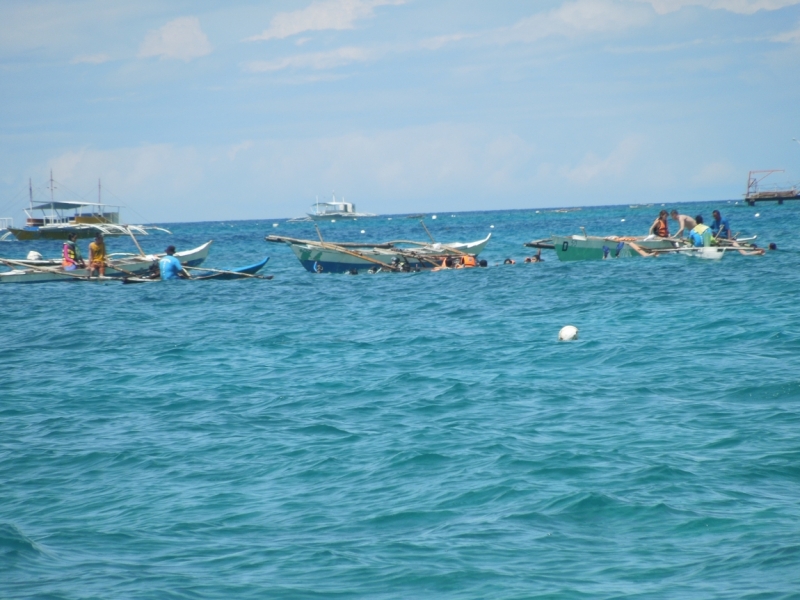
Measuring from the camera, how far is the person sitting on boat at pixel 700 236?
30.6 m

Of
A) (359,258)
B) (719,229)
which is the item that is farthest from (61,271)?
(719,229)

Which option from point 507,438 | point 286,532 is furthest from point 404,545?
point 507,438

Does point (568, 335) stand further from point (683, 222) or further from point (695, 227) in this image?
point (695, 227)

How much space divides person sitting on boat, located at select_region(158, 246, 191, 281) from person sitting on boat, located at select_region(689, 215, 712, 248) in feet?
59.9

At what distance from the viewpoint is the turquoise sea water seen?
6.23m

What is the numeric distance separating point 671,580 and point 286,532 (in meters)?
3.03

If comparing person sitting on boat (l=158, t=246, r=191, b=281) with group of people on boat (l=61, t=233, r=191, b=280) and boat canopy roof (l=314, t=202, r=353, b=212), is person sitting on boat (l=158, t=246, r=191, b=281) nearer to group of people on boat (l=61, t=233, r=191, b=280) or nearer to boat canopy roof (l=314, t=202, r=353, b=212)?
group of people on boat (l=61, t=233, r=191, b=280)

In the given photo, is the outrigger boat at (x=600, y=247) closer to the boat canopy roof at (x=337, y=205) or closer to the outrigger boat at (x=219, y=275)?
the outrigger boat at (x=219, y=275)

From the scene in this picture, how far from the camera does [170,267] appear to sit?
3031 centimetres

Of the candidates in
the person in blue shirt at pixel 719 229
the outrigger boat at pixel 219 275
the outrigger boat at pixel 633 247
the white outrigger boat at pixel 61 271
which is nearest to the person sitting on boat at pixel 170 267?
the outrigger boat at pixel 219 275

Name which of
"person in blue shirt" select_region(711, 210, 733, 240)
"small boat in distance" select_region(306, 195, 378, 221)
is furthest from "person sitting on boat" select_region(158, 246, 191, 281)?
"small boat in distance" select_region(306, 195, 378, 221)

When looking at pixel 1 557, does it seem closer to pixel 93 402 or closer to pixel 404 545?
pixel 404 545

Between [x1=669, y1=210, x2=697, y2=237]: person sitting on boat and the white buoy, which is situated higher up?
[x1=669, y1=210, x2=697, y2=237]: person sitting on boat

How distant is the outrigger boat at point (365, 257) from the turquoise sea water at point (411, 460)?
46.5ft
